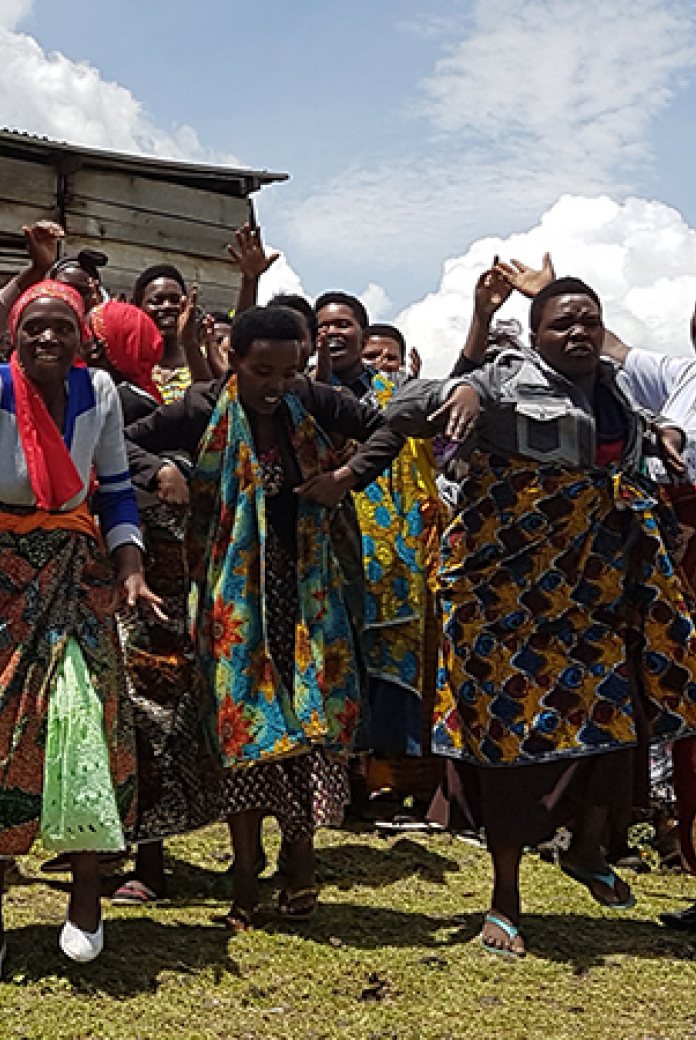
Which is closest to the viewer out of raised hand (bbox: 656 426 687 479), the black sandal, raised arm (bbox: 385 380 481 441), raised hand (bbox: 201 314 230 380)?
raised arm (bbox: 385 380 481 441)

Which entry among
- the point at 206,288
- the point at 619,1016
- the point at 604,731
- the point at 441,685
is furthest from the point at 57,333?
the point at 206,288

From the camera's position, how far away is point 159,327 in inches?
234

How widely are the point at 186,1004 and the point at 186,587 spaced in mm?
1507

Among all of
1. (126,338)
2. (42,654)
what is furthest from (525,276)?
(42,654)

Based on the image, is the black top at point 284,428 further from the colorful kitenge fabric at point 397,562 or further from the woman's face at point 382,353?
the woman's face at point 382,353

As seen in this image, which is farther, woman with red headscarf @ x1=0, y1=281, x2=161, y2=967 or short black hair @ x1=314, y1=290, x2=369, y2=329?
short black hair @ x1=314, y1=290, x2=369, y2=329

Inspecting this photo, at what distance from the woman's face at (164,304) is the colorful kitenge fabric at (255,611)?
1.55 metres

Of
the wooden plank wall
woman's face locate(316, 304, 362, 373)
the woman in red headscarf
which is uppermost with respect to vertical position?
the wooden plank wall

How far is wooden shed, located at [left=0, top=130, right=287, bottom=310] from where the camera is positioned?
1105cm

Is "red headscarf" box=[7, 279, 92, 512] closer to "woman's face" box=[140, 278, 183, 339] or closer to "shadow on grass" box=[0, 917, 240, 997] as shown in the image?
"shadow on grass" box=[0, 917, 240, 997]

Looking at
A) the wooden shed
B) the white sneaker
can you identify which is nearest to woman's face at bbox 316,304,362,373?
the white sneaker

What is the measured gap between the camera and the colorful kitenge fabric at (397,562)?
6.07 meters

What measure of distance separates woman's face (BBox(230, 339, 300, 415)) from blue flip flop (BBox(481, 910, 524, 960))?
185cm

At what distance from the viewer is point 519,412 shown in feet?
14.0
